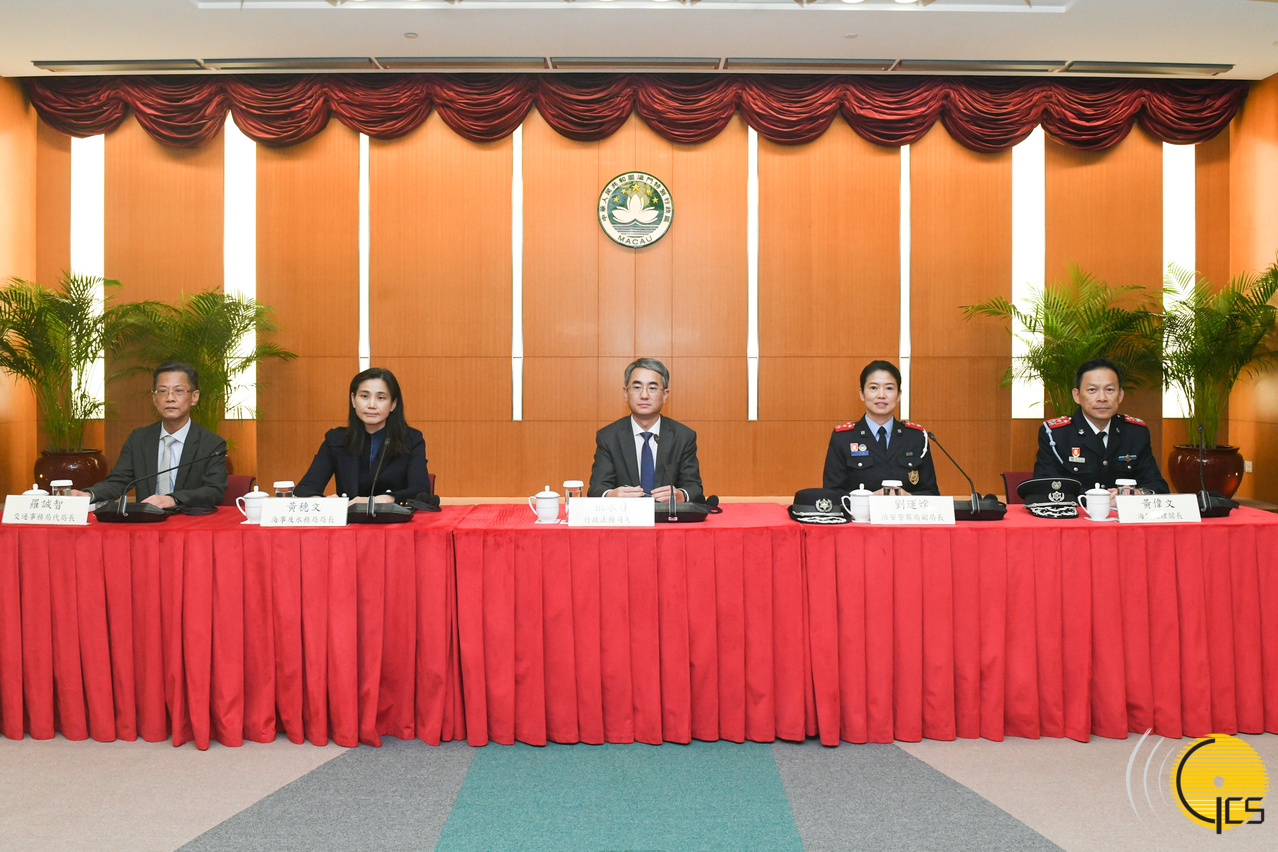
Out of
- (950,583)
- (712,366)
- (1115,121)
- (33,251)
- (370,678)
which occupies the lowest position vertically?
(370,678)

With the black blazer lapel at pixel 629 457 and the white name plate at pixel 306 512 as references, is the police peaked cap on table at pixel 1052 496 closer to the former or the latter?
the black blazer lapel at pixel 629 457

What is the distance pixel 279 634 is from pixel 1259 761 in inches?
108

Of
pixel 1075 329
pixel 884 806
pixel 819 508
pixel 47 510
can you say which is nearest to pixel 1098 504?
pixel 819 508

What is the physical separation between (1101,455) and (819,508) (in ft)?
4.45

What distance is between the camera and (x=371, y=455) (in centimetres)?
286

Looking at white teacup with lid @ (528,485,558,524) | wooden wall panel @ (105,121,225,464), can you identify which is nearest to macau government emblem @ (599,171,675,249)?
wooden wall panel @ (105,121,225,464)

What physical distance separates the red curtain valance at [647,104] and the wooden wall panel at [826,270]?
0.22 meters

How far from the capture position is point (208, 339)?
5.17 metres

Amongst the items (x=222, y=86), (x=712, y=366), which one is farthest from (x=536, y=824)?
(x=222, y=86)

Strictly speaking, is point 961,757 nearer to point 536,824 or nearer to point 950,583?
point 950,583

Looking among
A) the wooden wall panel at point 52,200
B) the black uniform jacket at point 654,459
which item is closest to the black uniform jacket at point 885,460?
the black uniform jacket at point 654,459

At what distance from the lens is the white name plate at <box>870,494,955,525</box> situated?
2.22 metres

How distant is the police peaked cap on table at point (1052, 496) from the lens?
239 centimetres

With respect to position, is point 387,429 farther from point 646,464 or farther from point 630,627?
point 630,627
